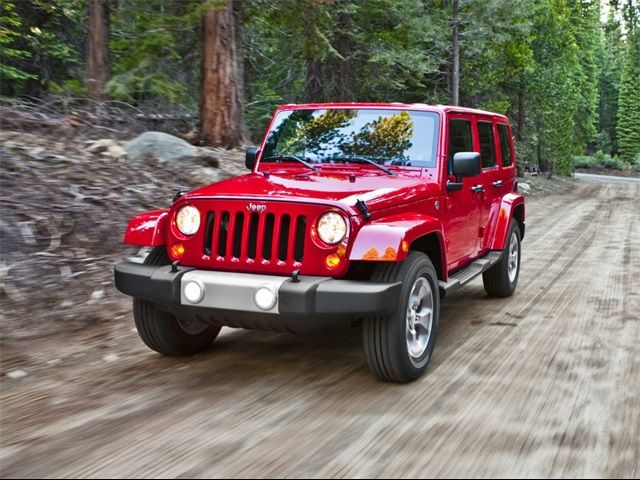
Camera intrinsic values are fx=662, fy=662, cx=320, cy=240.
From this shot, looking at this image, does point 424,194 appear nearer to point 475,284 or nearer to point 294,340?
point 294,340

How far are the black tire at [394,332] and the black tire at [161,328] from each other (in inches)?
57.2

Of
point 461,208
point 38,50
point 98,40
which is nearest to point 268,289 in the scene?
point 461,208

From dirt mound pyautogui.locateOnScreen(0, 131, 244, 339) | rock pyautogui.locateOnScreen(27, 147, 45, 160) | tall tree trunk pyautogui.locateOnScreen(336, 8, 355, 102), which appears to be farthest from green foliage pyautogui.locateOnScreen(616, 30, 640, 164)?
rock pyautogui.locateOnScreen(27, 147, 45, 160)

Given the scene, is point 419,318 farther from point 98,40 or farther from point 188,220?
point 98,40

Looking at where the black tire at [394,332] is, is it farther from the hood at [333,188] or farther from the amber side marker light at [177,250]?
the amber side marker light at [177,250]

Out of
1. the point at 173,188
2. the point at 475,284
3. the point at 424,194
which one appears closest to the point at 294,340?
the point at 424,194

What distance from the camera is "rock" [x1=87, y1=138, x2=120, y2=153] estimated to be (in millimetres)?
10092

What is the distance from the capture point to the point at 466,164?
5.06 meters

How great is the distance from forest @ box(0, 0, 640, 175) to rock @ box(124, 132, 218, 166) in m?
1.59

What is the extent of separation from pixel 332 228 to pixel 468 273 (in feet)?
6.80

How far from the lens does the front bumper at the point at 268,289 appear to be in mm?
3873

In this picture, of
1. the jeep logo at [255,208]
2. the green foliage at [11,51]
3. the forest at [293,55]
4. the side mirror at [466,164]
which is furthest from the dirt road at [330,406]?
the green foliage at [11,51]

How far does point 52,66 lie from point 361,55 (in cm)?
1055

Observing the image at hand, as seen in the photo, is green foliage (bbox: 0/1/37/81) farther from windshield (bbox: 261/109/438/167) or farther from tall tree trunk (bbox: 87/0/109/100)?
windshield (bbox: 261/109/438/167)
